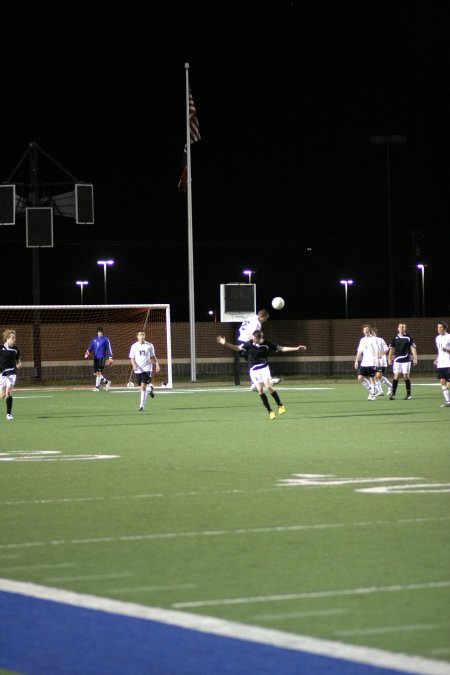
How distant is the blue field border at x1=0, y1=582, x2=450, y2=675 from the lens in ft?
19.0

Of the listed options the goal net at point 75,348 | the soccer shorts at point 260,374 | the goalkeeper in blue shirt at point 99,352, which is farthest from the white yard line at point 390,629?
the goal net at point 75,348

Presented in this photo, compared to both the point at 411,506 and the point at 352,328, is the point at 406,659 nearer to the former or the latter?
the point at 411,506

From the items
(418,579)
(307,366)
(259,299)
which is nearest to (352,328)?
(307,366)

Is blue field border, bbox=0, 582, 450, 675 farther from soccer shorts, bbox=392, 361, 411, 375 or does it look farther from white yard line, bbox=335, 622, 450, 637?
soccer shorts, bbox=392, 361, 411, 375

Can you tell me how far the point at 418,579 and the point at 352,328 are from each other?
47532 mm

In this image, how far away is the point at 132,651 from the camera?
616 cm

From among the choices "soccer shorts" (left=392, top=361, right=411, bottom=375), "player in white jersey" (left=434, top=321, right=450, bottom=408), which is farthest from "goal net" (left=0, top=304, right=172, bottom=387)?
"player in white jersey" (left=434, top=321, right=450, bottom=408)

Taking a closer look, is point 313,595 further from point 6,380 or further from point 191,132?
point 191,132

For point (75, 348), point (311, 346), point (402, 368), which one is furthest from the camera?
point (311, 346)

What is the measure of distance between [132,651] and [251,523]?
15.2 feet

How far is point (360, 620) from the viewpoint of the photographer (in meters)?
6.81

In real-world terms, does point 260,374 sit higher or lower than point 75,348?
lower

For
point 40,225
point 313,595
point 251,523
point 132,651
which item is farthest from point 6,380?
point 132,651

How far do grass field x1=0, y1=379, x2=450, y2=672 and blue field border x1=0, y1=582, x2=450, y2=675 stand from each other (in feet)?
0.98
